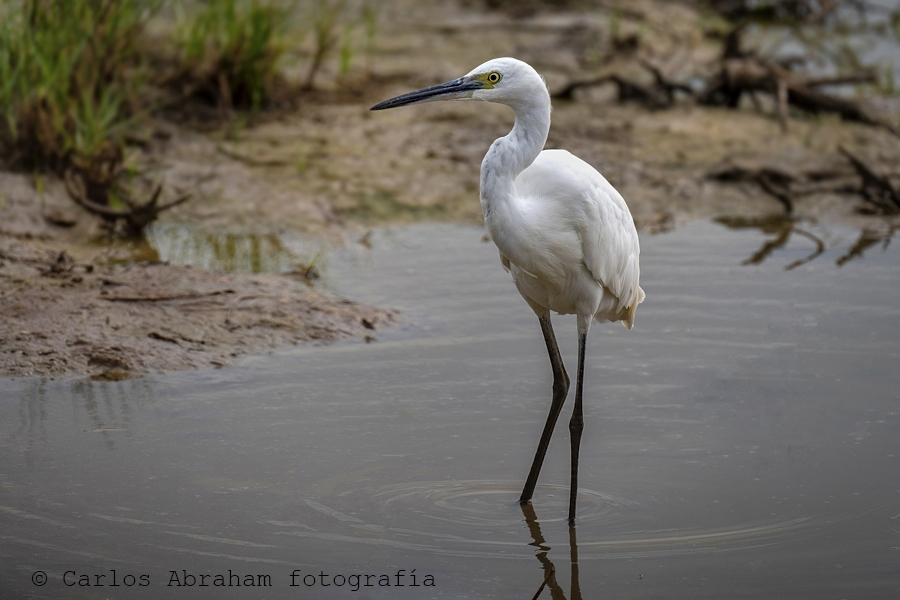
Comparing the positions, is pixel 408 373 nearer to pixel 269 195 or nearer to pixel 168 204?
pixel 168 204

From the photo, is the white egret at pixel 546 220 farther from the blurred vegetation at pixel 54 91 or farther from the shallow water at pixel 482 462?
the blurred vegetation at pixel 54 91

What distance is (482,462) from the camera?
13.7 ft

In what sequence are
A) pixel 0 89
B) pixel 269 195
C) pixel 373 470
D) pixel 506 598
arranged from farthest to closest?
pixel 269 195, pixel 0 89, pixel 373 470, pixel 506 598

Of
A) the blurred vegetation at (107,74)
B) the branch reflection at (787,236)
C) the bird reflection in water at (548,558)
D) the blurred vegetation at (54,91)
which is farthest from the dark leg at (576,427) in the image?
the blurred vegetation at (54,91)

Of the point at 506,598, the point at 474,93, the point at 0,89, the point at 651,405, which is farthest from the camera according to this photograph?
the point at 0,89

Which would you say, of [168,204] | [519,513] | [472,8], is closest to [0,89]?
[168,204]

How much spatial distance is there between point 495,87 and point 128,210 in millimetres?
3501

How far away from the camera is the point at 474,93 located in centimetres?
370

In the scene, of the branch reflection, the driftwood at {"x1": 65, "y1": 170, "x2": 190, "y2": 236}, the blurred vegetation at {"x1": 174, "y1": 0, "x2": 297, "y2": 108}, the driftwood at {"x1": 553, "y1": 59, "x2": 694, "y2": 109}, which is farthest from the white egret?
the driftwood at {"x1": 553, "y1": 59, "x2": 694, "y2": 109}

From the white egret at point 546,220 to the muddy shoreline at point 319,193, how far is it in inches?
61.1

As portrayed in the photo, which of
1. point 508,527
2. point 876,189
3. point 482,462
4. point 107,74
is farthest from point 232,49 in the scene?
point 508,527

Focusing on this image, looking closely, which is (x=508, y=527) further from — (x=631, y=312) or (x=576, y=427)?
(x=631, y=312)

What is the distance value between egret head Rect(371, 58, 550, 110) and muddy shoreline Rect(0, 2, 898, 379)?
195cm

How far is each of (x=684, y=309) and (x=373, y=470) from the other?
7.71 ft
